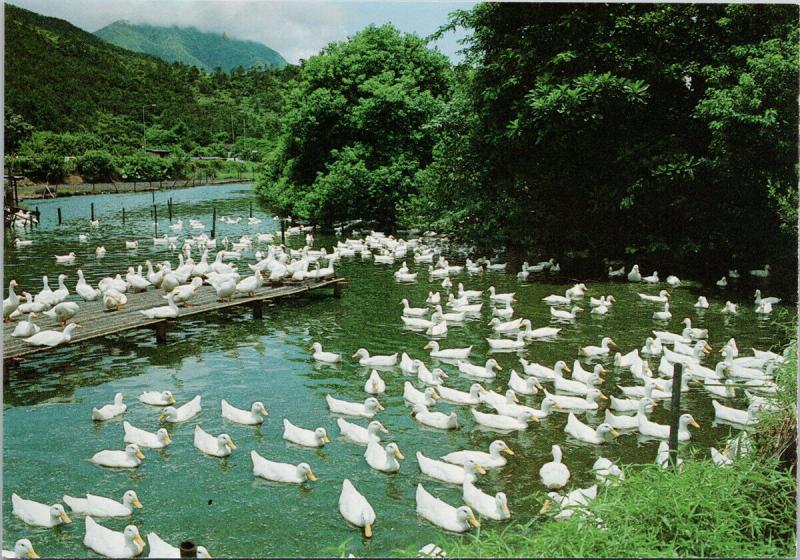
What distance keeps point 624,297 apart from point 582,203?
3.54 meters

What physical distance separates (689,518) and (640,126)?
13888mm

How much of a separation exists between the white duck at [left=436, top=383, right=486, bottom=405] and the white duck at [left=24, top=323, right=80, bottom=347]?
560 cm

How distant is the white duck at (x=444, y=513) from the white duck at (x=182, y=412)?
12.3 feet

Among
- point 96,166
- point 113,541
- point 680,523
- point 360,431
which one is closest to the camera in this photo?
point 680,523

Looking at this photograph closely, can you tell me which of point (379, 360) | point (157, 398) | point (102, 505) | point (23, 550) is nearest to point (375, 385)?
point (379, 360)

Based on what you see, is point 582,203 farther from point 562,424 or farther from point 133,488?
point 133,488

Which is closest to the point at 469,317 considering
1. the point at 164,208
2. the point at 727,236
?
the point at 727,236

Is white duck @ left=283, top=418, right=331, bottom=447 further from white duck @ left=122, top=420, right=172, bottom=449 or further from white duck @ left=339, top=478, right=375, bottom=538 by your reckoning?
white duck @ left=339, top=478, right=375, bottom=538

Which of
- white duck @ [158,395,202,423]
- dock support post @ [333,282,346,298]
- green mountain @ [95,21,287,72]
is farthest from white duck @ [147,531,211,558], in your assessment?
Result: dock support post @ [333,282,346,298]

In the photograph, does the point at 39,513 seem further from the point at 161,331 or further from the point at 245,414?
the point at 161,331

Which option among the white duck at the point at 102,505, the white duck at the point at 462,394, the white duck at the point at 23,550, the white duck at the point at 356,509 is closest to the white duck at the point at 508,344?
the white duck at the point at 462,394

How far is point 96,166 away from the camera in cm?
4059

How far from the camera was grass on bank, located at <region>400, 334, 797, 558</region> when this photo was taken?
442 centimetres

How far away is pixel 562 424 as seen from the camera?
28.7ft
